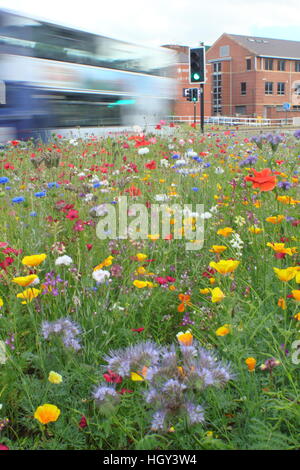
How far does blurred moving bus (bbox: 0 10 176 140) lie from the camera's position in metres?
9.30

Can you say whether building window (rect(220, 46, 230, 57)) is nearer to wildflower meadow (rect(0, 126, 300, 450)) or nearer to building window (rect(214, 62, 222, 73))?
building window (rect(214, 62, 222, 73))

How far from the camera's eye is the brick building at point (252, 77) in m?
58.7

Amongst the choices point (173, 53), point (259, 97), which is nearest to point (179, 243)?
point (173, 53)

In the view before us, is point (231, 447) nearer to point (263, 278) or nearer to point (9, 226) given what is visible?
point (263, 278)

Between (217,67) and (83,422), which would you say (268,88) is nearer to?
(217,67)

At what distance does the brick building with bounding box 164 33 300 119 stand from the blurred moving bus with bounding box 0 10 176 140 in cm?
4471

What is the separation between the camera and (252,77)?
58.7m

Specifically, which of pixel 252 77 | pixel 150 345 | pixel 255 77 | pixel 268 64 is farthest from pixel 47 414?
pixel 268 64

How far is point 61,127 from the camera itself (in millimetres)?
10586

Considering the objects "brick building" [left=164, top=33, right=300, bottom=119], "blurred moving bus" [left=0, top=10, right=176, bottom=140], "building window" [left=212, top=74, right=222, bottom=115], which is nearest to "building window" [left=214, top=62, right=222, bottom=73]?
"brick building" [left=164, top=33, right=300, bottom=119]

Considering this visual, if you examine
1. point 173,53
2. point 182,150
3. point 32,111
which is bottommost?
point 182,150

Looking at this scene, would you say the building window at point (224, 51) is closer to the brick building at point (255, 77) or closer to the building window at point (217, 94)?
the brick building at point (255, 77)
